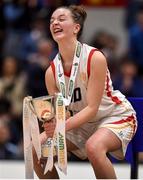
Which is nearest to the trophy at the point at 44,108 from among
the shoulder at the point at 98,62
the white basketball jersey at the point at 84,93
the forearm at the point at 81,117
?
the forearm at the point at 81,117

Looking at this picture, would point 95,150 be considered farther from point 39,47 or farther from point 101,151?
point 39,47

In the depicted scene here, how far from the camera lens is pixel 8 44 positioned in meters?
10.4

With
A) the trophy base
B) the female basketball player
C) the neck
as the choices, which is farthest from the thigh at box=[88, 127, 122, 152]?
the neck

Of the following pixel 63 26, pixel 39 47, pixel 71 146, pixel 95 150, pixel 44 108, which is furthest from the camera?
pixel 39 47

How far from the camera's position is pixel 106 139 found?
18.2 ft

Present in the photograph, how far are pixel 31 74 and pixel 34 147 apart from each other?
4059mm

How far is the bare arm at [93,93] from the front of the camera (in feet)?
18.3

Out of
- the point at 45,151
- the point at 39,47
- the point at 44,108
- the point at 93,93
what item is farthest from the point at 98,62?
the point at 39,47

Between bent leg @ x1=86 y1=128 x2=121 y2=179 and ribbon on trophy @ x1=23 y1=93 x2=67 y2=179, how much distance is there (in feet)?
0.62

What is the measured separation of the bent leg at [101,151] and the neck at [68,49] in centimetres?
58

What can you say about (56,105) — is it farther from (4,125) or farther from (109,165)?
(4,125)

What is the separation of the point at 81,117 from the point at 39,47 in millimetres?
4576

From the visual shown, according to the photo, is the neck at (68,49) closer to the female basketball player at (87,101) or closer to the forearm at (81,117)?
the female basketball player at (87,101)

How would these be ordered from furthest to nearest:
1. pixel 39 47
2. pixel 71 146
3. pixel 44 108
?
pixel 39 47 → pixel 71 146 → pixel 44 108
